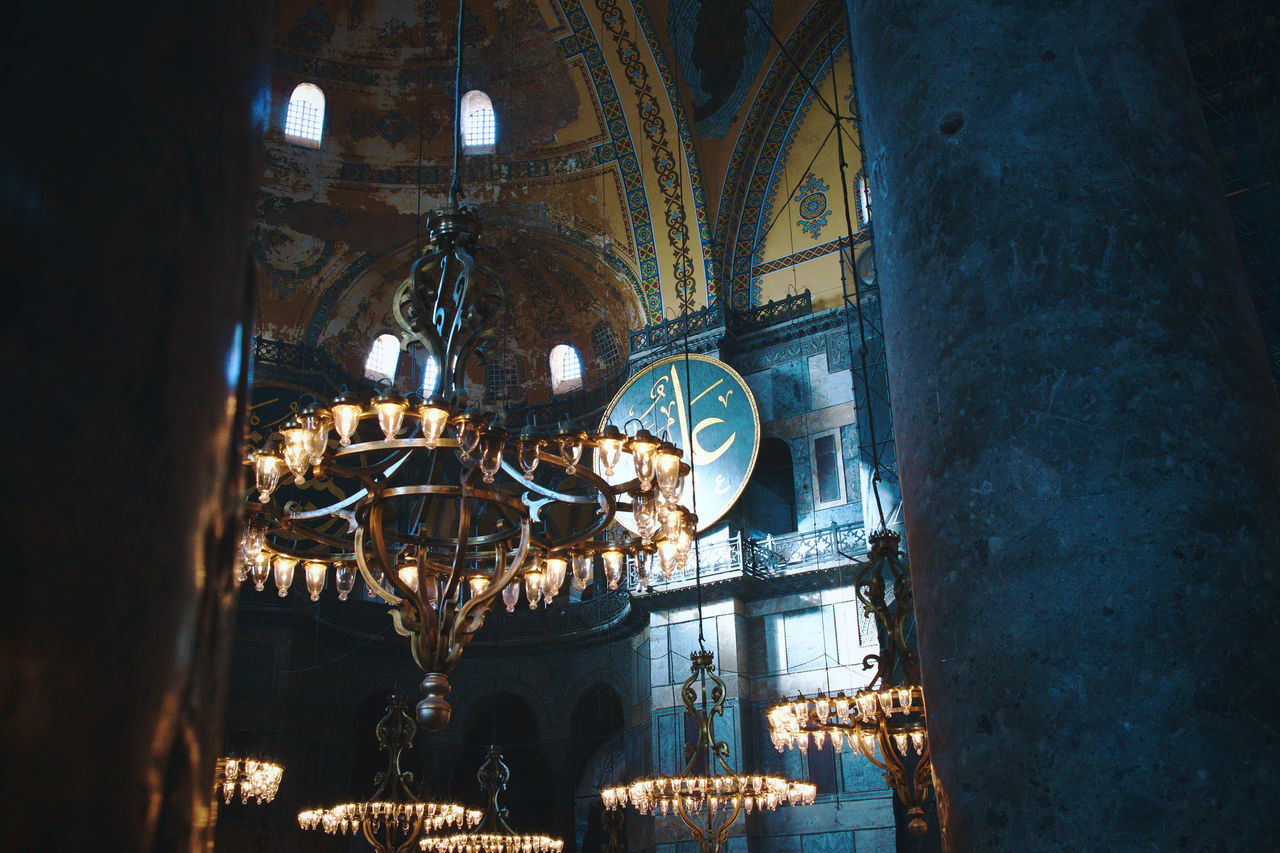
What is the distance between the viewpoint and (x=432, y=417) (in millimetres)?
4977

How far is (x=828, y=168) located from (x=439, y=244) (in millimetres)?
8996

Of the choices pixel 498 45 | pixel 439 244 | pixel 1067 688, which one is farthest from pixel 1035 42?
pixel 498 45

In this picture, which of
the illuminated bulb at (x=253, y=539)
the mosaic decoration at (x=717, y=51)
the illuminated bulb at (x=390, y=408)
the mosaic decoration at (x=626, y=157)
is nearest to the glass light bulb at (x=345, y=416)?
the illuminated bulb at (x=390, y=408)

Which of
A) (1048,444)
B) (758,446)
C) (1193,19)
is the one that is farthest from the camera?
(758,446)

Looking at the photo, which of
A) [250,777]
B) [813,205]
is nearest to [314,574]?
[250,777]

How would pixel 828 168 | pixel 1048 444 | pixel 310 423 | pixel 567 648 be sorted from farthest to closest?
pixel 567 648
pixel 828 168
pixel 310 423
pixel 1048 444

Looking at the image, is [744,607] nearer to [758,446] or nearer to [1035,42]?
[758,446]

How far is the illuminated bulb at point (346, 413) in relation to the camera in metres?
5.10

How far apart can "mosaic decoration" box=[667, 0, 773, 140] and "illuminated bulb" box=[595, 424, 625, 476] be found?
9.48 metres

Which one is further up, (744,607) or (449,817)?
(744,607)

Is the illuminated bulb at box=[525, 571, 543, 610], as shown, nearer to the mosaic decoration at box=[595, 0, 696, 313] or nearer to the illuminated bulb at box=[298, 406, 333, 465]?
the illuminated bulb at box=[298, 406, 333, 465]

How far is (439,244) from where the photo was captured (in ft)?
17.8

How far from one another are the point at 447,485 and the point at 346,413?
0.60 metres

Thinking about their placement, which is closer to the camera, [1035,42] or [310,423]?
[1035,42]
